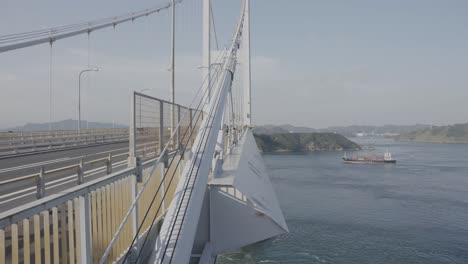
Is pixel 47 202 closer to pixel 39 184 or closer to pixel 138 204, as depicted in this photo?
pixel 39 184

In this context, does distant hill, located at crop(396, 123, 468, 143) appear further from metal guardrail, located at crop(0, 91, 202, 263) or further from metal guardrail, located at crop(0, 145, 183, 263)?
metal guardrail, located at crop(0, 145, 183, 263)

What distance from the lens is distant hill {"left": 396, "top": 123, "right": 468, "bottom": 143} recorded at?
128 m

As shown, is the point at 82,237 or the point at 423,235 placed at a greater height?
the point at 82,237

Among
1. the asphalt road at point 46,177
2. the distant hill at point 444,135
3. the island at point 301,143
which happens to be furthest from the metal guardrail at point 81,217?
the distant hill at point 444,135

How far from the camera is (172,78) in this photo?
37.3ft

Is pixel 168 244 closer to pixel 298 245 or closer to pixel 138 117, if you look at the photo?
pixel 138 117

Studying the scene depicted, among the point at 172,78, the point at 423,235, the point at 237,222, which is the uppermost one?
the point at 172,78

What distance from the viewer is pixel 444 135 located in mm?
132625

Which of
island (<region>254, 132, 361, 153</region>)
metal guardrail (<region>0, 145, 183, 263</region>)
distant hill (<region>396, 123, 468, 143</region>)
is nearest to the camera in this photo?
metal guardrail (<region>0, 145, 183, 263</region>)

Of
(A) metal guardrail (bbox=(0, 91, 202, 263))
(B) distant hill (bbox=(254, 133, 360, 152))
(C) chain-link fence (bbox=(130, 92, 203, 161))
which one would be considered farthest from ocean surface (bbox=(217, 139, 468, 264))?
(B) distant hill (bbox=(254, 133, 360, 152))

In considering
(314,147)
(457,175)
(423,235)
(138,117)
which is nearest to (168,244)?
(138,117)

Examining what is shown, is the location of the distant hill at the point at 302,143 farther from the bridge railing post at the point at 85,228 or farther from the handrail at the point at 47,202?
the bridge railing post at the point at 85,228

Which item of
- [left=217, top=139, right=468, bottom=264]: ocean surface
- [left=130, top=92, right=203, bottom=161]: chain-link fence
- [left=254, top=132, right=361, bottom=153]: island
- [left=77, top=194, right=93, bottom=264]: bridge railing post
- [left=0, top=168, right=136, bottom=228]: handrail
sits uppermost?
[left=130, top=92, right=203, bottom=161]: chain-link fence

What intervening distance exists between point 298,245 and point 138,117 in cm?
1343
